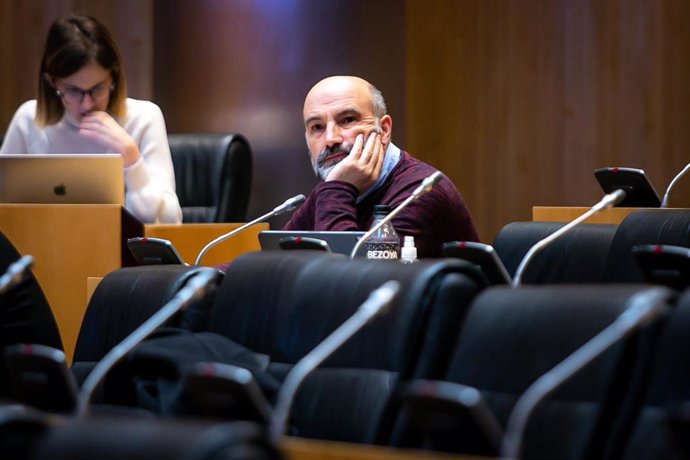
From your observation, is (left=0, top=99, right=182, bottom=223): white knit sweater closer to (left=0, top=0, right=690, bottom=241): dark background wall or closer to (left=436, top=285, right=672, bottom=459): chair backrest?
(left=0, top=0, right=690, bottom=241): dark background wall

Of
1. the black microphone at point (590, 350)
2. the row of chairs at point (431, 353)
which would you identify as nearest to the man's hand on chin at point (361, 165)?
the row of chairs at point (431, 353)

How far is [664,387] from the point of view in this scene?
1901mm

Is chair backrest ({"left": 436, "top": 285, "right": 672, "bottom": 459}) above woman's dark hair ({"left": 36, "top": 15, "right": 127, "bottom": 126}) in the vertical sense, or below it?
below

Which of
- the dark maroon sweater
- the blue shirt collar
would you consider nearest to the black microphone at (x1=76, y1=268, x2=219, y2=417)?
the dark maroon sweater

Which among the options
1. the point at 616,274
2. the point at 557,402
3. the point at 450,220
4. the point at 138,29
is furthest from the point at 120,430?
the point at 138,29

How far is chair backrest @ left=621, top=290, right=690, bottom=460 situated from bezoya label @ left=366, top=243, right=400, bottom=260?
1582 mm

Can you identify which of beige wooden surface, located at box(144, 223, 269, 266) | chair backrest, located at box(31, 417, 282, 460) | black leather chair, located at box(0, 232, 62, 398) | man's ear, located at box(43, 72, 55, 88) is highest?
man's ear, located at box(43, 72, 55, 88)

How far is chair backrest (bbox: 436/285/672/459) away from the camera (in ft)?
6.25

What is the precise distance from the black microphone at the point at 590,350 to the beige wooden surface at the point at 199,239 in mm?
2548

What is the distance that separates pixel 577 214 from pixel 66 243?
211cm

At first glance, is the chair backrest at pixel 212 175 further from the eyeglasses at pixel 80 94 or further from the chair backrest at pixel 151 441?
the chair backrest at pixel 151 441

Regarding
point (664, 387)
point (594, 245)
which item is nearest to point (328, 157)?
point (594, 245)

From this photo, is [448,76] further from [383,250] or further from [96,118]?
[383,250]

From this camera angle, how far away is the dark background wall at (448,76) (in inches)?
255
